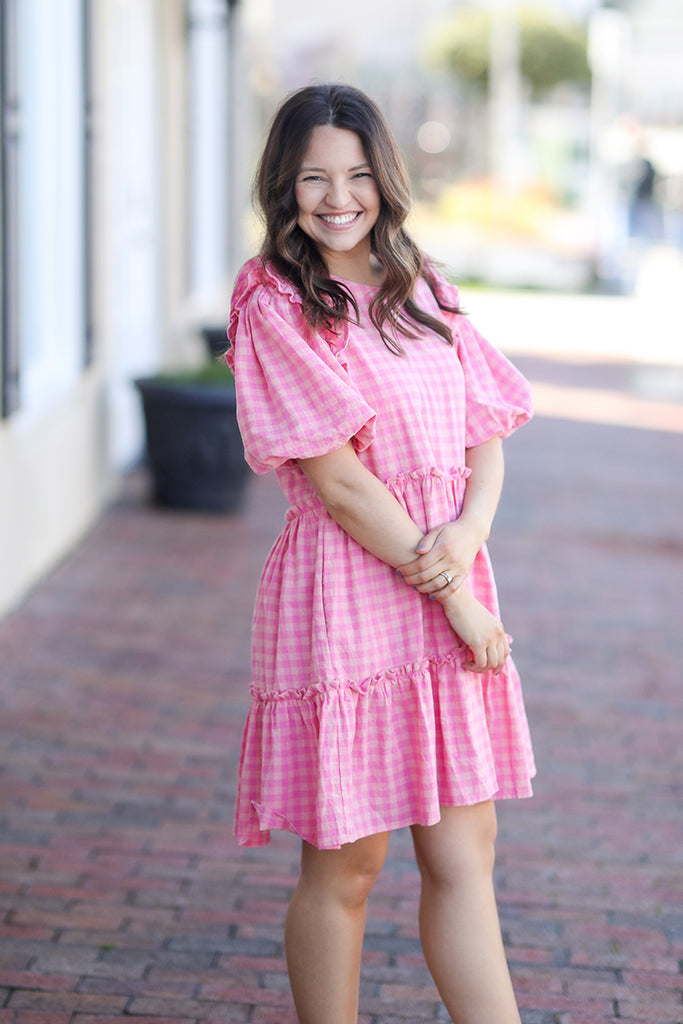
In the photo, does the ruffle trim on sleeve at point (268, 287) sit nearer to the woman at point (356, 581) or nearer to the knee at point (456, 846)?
the woman at point (356, 581)

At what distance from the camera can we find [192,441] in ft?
→ 23.5

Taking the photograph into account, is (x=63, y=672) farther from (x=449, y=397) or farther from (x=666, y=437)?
(x=666, y=437)

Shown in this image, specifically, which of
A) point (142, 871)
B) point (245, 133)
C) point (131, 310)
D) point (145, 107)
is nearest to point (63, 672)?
point (142, 871)

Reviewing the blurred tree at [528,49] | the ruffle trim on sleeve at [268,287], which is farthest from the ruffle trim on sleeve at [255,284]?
the blurred tree at [528,49]

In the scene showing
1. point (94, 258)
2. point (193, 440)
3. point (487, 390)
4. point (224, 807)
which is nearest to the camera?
point (487, 390)

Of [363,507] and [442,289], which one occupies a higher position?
[442,289]

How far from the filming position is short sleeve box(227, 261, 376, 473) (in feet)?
7.20

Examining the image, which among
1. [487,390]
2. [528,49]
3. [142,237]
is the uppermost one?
[528,49]

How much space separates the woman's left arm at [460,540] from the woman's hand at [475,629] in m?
0.03

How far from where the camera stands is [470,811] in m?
2.32

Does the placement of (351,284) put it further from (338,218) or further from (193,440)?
(193,440)

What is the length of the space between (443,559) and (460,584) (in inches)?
2.7

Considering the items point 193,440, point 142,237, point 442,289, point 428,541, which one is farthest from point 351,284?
point 142,237

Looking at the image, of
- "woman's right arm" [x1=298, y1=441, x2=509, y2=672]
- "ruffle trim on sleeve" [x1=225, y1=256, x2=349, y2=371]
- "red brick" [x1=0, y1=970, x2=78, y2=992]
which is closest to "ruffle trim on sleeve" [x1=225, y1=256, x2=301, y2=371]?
"ruffle trim on sleeve" [x1=225, y1=256, x2=349, y2=371]
